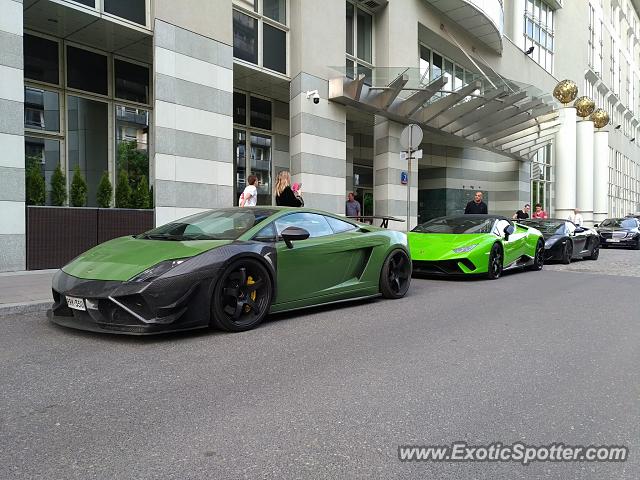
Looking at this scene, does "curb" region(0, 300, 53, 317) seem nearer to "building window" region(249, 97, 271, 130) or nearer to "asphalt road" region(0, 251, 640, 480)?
"asphalt road" region(0, 251, 640, 480)

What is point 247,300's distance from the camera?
17.1ft

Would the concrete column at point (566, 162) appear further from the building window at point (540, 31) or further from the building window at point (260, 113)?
the building window at point (260, 113)

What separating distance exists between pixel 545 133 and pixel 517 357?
24.4m

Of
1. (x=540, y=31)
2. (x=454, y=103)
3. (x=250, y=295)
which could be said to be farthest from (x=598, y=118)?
(x=250, y=295)

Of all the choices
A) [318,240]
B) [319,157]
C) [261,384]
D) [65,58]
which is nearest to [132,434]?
[261,384]

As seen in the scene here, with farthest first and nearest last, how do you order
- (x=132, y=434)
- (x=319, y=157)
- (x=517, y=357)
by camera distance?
(x=319, y=157) < (x=517, y=357) < (x=132, y=434)

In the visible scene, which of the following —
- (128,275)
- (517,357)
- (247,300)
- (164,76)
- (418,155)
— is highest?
(164,76)

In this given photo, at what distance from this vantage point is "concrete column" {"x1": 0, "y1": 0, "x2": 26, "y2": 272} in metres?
8.62

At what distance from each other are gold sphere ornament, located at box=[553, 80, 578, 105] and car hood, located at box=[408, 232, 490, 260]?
22.6 metres

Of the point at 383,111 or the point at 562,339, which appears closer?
the point at 562,339

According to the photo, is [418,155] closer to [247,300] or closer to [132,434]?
[247,300]

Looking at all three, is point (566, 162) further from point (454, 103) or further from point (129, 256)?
point (129, 256)

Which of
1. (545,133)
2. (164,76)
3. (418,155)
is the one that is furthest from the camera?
(545,133)

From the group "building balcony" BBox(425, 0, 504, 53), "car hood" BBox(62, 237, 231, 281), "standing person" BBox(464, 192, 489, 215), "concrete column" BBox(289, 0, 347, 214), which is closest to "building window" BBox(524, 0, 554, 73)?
"building balcony" BBox(425, 0, 504, 53)
